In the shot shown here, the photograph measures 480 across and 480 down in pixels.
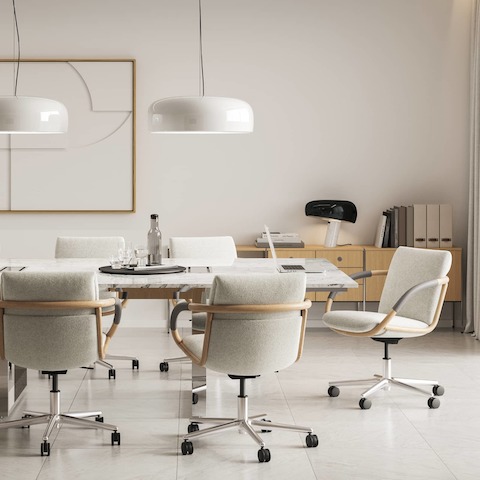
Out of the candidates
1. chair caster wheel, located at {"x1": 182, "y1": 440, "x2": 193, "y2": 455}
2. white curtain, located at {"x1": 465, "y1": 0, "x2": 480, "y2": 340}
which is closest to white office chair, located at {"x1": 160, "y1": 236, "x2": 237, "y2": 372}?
chair caster wheel, located at {"x1": 182, "y1": 440, "x2": 193, "y2": 455}

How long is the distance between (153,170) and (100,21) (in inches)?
53.3

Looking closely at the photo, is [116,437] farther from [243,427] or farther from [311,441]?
[311,441]

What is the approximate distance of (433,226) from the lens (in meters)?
7.20

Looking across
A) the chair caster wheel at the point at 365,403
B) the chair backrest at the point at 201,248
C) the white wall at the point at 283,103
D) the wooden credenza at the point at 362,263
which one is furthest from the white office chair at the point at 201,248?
the chair caster wheel at the point at 365,403

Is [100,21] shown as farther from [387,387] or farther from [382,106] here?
[387,387]

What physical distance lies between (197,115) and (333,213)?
128 inches

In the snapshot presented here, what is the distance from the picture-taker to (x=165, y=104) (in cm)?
432

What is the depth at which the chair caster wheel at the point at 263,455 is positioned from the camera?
3922 millimetres

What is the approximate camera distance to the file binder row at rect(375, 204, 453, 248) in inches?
283

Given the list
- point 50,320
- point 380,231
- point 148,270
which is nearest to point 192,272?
point 148,270

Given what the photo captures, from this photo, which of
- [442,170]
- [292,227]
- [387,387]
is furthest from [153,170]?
[387,387]

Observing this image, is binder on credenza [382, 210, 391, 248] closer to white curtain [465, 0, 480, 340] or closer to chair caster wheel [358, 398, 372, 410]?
white curtain [465, 0, 480, 340]

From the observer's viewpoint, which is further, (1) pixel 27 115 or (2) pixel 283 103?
(2) pixel 283 103

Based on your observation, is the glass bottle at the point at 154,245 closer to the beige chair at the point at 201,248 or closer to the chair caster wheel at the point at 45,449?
the beige chair at the point at 201,248
